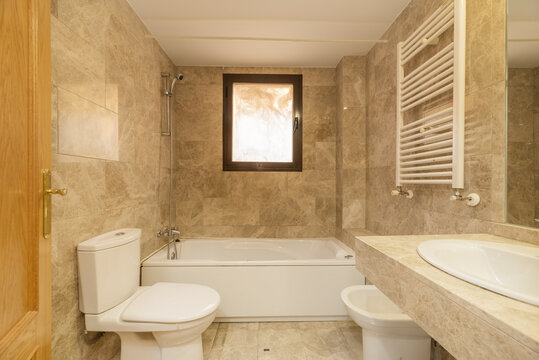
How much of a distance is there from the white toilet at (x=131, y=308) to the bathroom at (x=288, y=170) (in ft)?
0.27

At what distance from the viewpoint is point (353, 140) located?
2666 mm

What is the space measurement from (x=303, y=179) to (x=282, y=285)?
1196 mm

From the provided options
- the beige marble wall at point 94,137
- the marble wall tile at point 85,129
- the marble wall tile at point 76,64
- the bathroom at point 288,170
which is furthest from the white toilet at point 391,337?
the marble wall tile at point 76,64

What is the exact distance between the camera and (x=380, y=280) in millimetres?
918

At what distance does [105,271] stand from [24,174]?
0.88 meters

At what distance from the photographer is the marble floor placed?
69.4 inches

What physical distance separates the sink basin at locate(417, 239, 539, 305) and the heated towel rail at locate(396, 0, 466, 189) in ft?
1.47

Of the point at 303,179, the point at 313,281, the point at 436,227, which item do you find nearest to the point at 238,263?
the point at 313,281

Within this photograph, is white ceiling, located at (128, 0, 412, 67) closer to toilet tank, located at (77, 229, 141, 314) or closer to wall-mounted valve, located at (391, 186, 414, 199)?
wall-mounted valve, located at (391, 186, 414, 199)

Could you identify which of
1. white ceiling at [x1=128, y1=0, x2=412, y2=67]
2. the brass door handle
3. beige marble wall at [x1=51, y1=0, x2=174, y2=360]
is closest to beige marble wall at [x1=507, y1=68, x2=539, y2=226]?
white ceiling at [x1=128, y1=0, x2=412, y2=67]

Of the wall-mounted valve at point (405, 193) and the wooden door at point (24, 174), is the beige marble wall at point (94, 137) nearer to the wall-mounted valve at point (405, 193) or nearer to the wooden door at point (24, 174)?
the wooden door at point (24, 174)

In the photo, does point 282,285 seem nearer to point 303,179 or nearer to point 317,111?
point 303,179

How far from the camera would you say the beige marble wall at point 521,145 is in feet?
3.30

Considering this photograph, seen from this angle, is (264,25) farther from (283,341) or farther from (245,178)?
(283,341)
